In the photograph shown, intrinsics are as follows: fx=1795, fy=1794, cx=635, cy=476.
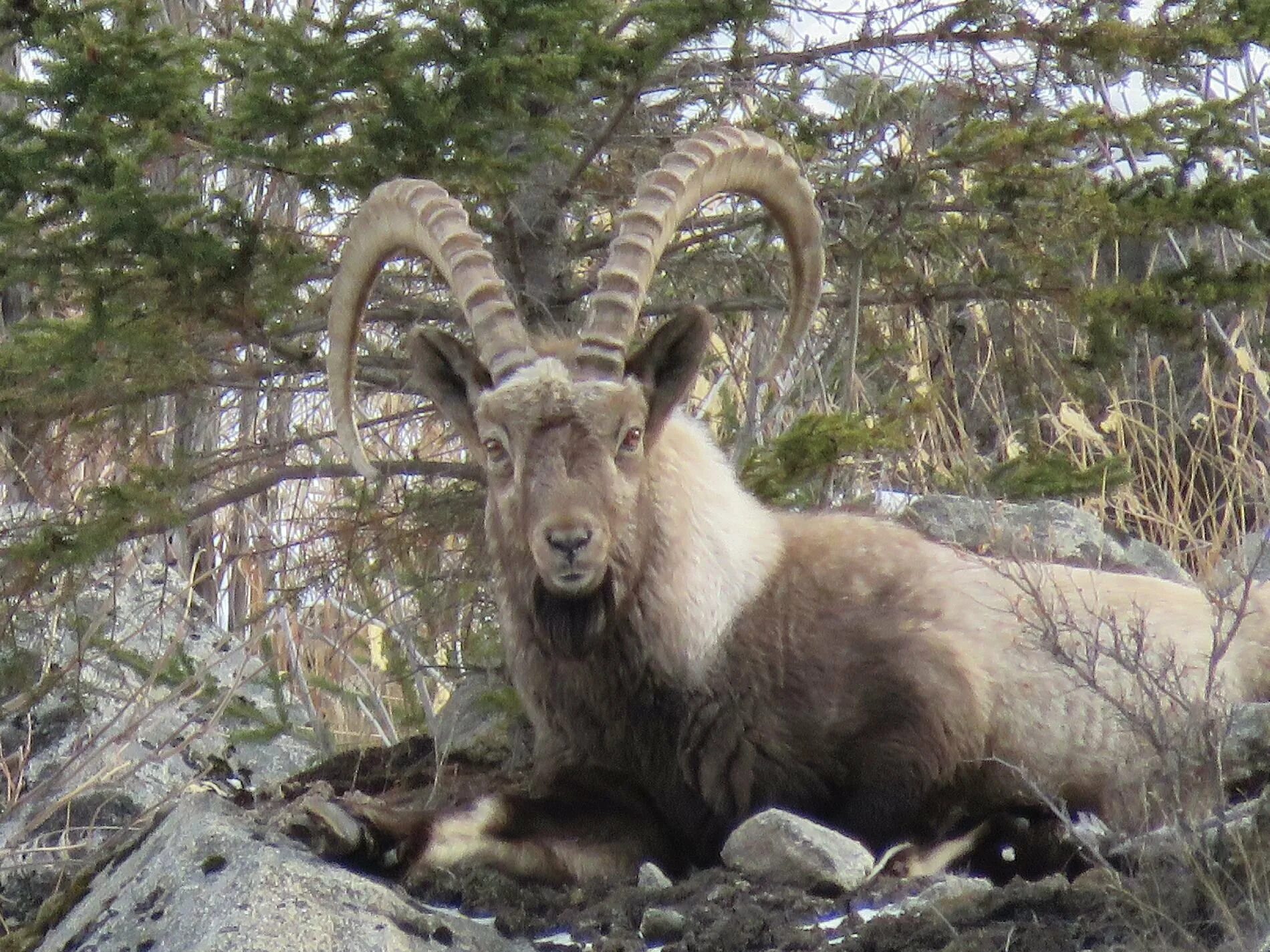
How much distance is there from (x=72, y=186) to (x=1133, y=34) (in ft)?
13.4

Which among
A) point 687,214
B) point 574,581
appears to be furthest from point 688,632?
point 687,214

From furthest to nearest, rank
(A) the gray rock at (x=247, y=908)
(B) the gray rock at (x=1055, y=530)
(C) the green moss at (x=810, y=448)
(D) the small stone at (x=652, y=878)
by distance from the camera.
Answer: (B) the gray rock at (x=1055, y=530) → (C) the green moss at (x=810, y=448) → (D) the small stone at (x=652, y=878) → (A) the gray rock at (x=247, y=908)

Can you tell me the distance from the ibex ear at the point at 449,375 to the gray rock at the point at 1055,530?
7.29 feet

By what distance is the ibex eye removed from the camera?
5.76 metres

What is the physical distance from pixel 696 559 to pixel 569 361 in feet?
2.52

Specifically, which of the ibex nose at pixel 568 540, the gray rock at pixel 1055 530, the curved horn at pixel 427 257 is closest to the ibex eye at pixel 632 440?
the curved horn at pixel 427 257

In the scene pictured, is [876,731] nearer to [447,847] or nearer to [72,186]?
[447,847]

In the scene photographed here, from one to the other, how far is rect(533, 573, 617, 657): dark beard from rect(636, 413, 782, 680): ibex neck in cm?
15

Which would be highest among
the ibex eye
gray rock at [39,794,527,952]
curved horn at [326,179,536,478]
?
curved horn at [326,179,536,478]

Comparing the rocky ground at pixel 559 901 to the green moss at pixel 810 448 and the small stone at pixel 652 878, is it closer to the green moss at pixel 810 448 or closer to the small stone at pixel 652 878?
the small stone at pixel 652 878

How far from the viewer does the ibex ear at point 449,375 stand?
611 cm

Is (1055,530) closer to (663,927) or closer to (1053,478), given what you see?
(1053,478)

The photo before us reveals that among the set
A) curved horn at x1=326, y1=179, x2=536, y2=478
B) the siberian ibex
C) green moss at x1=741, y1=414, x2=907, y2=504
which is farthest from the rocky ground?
curved horn at x1=326, y1=179, x2=536, y2=478

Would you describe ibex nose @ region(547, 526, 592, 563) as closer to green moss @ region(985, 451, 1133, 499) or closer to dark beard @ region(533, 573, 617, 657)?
dark beard @ region(533, 573, 617, 657)
